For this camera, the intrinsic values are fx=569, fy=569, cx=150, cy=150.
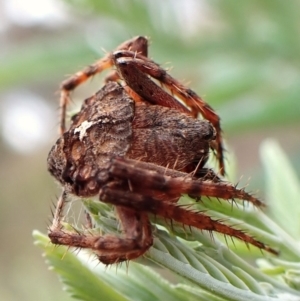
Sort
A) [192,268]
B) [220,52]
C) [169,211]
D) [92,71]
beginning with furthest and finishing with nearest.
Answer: [220,52] < [92,71] < [169,211] < [192,268]

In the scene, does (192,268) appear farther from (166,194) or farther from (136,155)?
(136,155)

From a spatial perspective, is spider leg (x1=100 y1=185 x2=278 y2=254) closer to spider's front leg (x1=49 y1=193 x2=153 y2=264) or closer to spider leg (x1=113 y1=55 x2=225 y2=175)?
spider's front leg (x1=49 y1=193 x2=153 y2=264)

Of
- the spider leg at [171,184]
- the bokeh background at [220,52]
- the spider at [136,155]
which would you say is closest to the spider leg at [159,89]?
the spider at [136,155]

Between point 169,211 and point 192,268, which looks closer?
point 192,268

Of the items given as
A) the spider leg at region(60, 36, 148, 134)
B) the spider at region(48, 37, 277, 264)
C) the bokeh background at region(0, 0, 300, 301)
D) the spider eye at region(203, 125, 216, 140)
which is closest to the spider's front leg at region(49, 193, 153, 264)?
the spider at region(48, 37, 277, 264)

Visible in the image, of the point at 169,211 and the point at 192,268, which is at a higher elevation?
the point at 169,211

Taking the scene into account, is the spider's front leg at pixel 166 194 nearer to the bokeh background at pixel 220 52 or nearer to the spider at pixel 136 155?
the spider at pixel 136 155

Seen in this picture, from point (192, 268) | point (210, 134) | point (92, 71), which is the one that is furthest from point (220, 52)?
point (192, 268)
